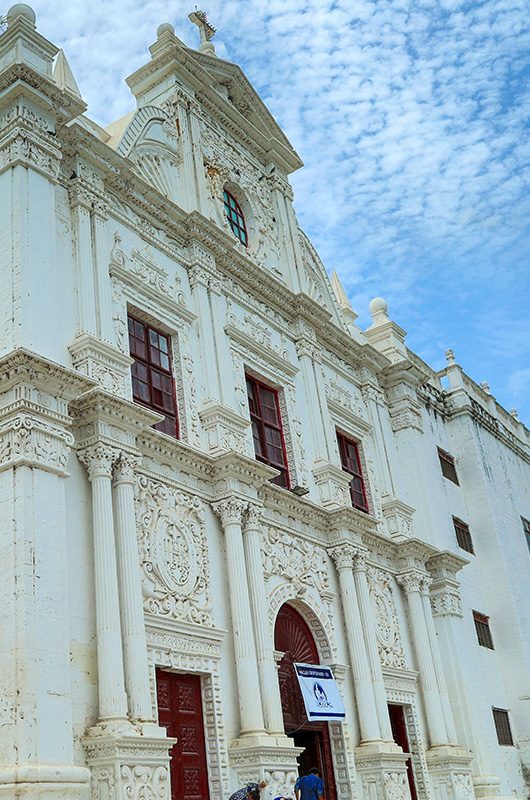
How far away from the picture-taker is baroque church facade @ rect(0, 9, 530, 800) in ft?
32.6

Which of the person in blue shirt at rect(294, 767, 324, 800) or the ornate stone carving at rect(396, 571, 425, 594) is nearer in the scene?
the person in blue shirt at rect(294, 767, 324, 800)

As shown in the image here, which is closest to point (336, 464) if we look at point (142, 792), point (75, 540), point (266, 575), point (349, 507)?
point (349, 507)

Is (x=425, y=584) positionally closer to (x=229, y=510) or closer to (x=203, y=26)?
(x=229, y=510)

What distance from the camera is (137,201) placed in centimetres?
1395

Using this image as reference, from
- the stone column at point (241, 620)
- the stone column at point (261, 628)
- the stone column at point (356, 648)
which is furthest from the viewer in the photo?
the stone column at point (356, 648)

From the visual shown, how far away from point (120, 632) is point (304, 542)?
511cm

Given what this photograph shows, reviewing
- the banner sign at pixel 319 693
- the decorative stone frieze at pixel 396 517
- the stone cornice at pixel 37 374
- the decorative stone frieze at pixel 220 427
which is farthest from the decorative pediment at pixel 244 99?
the banner sign at pixel 319 693

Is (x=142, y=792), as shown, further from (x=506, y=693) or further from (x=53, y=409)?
(x=506, y=693)

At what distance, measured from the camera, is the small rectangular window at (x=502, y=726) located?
1892cm

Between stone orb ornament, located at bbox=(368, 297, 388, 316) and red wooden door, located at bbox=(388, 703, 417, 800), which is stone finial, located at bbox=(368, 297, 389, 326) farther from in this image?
red wooden door, located at bbox=(388, 703, 417, 800)

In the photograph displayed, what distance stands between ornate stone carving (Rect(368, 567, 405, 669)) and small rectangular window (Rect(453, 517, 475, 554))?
13.7ft

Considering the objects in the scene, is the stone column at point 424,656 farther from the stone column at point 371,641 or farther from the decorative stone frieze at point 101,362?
the decorative stone frieze at point 101,362

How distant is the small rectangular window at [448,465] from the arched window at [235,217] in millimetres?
7316

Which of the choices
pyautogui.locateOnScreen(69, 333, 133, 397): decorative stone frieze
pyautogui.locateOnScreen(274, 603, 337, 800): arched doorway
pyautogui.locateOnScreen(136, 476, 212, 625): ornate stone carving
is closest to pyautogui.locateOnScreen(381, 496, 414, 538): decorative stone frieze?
pyautogui.locateOnScreen(274, 603, 337, 800): arched doorway
